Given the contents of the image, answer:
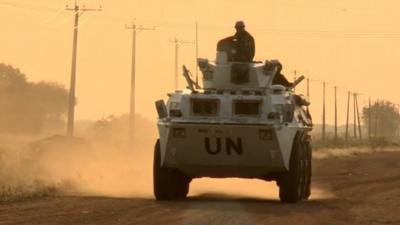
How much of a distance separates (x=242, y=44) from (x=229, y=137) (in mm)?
2996

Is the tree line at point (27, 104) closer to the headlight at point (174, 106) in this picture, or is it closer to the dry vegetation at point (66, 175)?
the dry vegetation at point (66, 175)

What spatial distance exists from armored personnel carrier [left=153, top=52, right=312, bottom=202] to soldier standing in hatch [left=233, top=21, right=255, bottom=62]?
4.23ft

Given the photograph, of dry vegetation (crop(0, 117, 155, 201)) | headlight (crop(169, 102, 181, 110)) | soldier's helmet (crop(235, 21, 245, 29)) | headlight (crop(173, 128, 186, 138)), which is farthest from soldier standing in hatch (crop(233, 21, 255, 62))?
dry vegetation (crop(0, 117, 155, 201))

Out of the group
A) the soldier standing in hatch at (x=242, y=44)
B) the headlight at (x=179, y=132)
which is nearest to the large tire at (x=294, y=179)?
the soldier standing in hatch at (x=242, y=44)

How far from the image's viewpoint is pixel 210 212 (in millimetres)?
20203

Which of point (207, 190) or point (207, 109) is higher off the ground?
point (207, 109)

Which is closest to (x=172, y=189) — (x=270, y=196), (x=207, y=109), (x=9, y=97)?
(x=207, y=109)

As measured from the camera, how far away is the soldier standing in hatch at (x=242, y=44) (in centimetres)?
2666

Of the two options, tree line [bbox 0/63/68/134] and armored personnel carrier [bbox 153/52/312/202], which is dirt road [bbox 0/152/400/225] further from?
tree line [bbox 0/63/68/134]

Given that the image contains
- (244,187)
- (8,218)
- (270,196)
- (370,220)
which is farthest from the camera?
(244,187)

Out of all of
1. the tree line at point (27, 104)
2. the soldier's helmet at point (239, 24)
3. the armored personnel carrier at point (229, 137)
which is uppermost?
the tree line at point (27, 104)

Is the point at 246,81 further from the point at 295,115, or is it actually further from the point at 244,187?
the point at 244,187

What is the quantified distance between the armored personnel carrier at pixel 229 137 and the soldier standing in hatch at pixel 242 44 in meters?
1.29

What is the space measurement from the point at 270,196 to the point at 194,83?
4.14m
